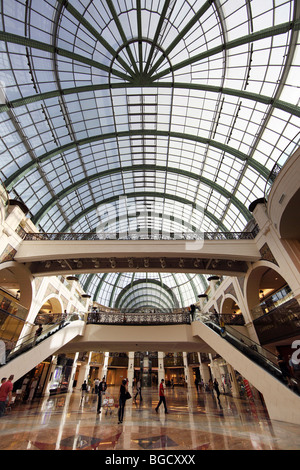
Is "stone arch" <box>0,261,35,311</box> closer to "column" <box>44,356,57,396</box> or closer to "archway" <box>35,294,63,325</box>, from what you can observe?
"archway" <box>35,294,63,325</box>

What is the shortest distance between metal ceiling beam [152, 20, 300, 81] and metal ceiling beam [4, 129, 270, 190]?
6422mm

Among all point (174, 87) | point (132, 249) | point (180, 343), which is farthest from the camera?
point (180, 343)

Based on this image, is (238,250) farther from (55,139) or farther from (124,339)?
(55,139)

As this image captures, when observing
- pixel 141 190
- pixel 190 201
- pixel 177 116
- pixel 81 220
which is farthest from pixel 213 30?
pixel 81 220

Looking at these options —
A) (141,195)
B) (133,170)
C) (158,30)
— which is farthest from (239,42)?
(141,195)

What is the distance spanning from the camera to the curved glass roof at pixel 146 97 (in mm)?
14844

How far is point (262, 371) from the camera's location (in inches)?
414

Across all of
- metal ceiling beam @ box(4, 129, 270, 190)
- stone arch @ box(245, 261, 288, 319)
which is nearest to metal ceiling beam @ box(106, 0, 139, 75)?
metal ceiling beam @ box(4, 129, 270, 190)

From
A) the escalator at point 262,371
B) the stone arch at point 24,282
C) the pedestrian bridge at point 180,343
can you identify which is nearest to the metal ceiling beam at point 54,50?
the stone arch at point 24,282

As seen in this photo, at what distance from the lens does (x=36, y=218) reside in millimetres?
22797

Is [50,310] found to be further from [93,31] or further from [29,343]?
[93,31]

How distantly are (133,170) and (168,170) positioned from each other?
4.83m

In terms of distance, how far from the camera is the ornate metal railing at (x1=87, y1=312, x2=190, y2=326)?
2106cm

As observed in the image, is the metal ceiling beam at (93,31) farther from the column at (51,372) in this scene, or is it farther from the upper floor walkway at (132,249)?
the column at (51,372)
